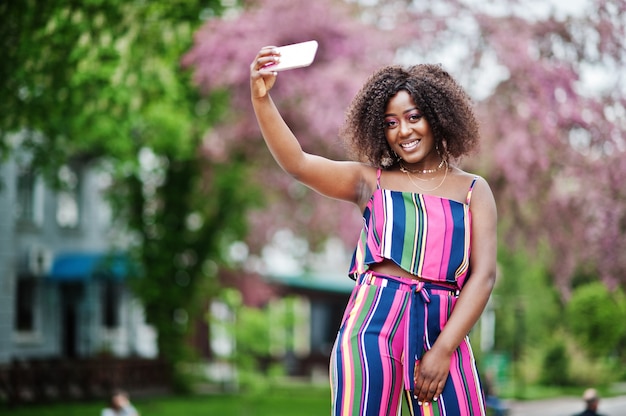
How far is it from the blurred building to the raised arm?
52.4ft

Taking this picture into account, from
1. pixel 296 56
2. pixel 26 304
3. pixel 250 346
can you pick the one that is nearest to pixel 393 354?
pixel 296 56

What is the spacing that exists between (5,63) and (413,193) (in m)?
5.72

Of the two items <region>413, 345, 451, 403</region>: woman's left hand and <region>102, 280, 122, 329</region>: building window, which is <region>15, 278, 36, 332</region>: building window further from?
<region>413, 345, 451, 403</region>: woman's left hand

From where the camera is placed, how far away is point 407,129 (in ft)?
9.09

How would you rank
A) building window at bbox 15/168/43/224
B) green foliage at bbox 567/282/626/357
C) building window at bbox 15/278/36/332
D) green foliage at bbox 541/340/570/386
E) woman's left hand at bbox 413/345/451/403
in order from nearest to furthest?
woman's left hand at bbox 413/345/451/403 < green foliage at bbox 567/282/626/357 < green foliage at bbox 541/340/570/386 < building window at bbox 15/168/43/224 < building window at bbox 15/278/36/332

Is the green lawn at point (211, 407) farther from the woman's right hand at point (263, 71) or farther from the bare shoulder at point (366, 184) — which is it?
the woman's right hand at point (263, 71)

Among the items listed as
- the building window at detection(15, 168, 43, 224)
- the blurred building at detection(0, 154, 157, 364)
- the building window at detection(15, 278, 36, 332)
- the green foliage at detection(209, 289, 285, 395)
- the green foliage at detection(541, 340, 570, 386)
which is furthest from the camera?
the building window at detection(15, 278, 36, 332)

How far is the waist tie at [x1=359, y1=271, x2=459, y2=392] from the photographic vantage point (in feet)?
8.43

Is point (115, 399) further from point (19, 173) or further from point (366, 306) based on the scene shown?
point (19, 173)

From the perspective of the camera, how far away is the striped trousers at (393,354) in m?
2.55

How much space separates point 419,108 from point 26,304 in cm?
1961

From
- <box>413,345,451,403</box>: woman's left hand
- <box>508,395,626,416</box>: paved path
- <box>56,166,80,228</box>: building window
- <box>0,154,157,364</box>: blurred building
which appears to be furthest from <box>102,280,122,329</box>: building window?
<box>413,345,451,403</box>: woman's left hand

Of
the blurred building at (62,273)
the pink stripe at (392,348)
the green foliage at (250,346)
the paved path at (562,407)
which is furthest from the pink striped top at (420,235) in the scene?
the blurred building at (62,273)

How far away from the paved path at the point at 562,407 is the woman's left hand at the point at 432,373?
290 centimetres
